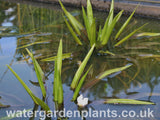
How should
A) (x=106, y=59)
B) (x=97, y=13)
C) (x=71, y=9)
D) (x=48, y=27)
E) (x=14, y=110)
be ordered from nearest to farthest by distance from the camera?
(x=14, y=110)
(x=106, y=59)
(x=48, y=27)
(x=97, y=13)
(x=71, y=9)

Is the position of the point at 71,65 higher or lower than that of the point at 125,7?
lower

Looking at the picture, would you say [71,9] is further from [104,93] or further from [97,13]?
[104,93]

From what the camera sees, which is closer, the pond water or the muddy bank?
the pond water

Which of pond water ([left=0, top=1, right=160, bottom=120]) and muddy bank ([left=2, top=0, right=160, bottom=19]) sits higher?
muddy bank ([left=2, top=0, right=160, bottom=19])

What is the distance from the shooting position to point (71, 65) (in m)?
2.54

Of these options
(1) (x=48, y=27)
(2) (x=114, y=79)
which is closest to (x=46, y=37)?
(1) (x=48, y=27)

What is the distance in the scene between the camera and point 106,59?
2.67 meters

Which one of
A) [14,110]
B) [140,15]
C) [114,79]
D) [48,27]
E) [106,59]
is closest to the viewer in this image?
[14,110]

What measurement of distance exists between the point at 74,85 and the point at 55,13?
2.85 meters

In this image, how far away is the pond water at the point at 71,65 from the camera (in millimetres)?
1947

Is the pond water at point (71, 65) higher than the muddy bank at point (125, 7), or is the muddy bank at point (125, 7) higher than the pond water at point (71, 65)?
the muddy bank at point (125, 7)

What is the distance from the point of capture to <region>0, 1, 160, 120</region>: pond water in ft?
6.39

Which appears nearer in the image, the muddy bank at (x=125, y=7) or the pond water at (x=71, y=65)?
the pond water at (x=71, y=65)

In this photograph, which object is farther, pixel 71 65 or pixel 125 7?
pixel 125 7
